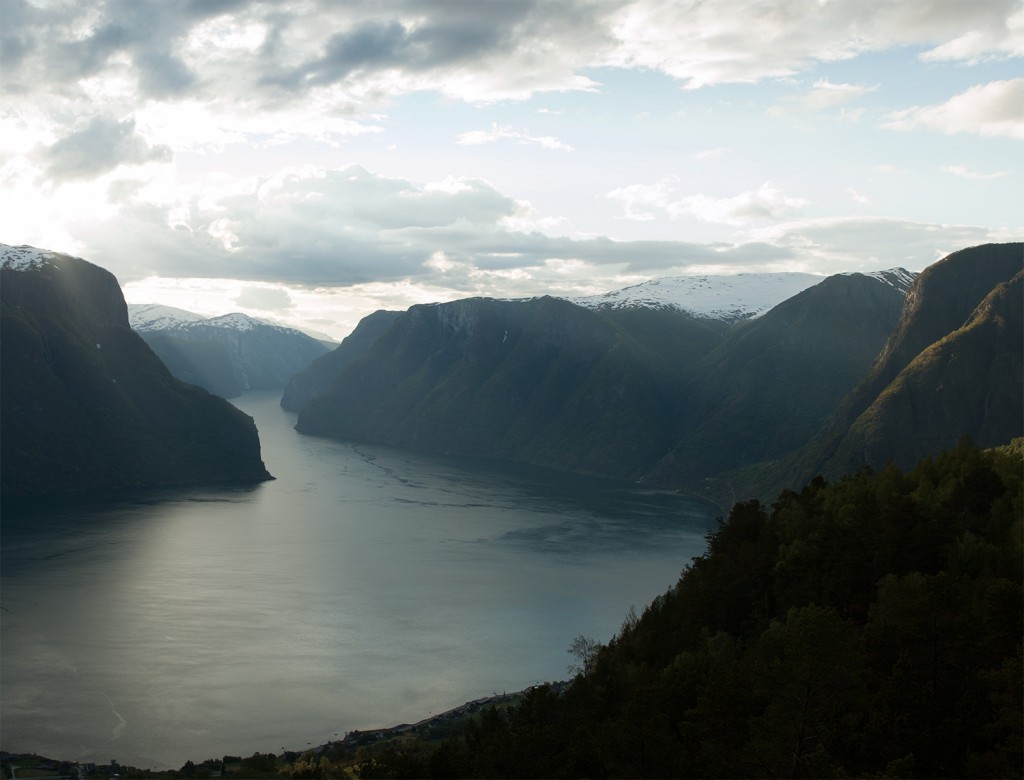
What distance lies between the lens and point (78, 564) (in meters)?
105

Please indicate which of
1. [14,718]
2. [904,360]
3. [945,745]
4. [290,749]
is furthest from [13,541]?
[904,360]

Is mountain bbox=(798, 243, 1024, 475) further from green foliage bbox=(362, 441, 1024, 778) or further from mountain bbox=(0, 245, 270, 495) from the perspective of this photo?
green foliage bbox=(362, 441, 1024, 778)

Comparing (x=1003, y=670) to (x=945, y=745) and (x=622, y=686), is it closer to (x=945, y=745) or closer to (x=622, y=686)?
(x=945, y=745)

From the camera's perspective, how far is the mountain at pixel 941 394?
492 ft

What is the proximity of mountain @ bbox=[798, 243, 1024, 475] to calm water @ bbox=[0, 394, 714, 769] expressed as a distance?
28434mm

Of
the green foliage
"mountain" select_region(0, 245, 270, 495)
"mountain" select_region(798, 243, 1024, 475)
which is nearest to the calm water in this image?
"mountain" select_region(0, 245, 270, 495)

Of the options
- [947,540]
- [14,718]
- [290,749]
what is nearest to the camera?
[947,540]

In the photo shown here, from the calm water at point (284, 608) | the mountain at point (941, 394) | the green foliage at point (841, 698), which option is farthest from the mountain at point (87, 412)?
the green foliage at point (841, 698)

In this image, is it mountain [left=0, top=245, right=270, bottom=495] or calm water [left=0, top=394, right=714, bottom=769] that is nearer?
calm water [left=0, top=394, right=714, bottom=769]

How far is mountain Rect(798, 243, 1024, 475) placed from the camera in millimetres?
149875

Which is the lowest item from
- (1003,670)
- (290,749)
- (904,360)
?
(290,749)

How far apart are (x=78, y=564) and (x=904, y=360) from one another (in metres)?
136

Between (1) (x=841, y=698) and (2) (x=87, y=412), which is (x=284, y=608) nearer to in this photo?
(1) (x=841, y=698)

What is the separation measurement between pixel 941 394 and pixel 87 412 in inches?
5810
